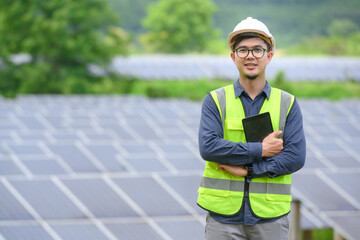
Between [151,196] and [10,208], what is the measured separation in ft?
4.46

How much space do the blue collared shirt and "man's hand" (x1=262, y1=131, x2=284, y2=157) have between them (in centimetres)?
3

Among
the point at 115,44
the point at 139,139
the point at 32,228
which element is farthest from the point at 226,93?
the point at 115,44

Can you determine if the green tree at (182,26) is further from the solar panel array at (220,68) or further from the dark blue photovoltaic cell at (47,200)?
the dark blue photovoltaic cell at (47,200)

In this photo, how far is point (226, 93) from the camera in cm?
384

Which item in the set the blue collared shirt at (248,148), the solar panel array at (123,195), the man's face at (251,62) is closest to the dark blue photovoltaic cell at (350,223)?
the solar panel array at (123,195)

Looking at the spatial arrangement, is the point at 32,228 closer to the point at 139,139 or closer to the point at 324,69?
the point at 139,139

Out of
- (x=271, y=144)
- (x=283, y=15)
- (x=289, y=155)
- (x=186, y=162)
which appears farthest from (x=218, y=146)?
(x=283, y=15)

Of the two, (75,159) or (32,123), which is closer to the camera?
(75,159)

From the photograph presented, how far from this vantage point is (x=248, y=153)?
12.2 ft

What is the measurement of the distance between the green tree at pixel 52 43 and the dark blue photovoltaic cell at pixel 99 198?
3777cm

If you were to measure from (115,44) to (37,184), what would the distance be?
137ft

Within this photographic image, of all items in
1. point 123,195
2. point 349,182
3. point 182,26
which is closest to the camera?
point 123,195

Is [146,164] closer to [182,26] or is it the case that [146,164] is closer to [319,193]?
[319,193]

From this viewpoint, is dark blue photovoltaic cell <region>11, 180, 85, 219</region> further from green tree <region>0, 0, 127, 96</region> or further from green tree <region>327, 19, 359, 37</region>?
green tree <region>327, 19, 359, 37</region>
